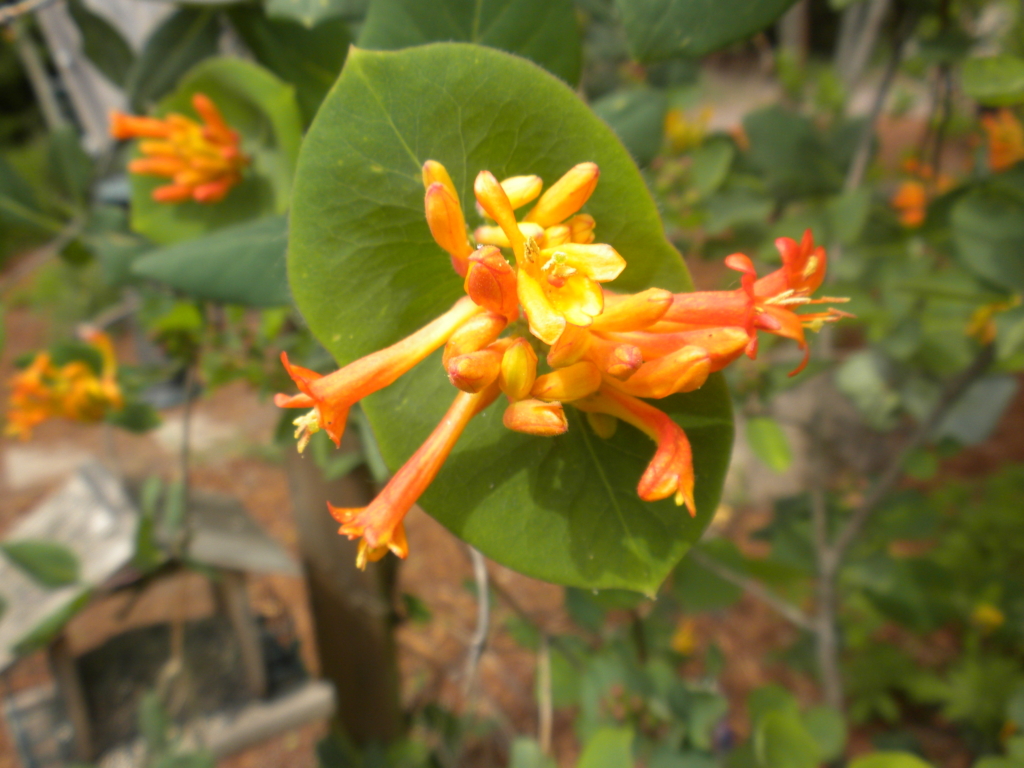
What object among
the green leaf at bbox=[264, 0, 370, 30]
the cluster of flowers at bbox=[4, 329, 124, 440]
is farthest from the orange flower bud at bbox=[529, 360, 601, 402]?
→ the cluster of flowers at bbox=[4, 329, 124, 440]

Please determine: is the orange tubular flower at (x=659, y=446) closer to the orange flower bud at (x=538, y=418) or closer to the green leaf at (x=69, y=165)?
the orange flower bud at (x=538, y=418)

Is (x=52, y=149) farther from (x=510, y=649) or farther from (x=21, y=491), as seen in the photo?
(x=21, y=491)

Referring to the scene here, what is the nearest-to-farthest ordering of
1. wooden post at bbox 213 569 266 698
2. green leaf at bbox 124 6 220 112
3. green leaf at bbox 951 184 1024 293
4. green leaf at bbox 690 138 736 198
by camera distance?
green leaf at bbox 951 184 1024 293, green leaf at bbox 124 6 220 112, green leaf at bbox 690 138 736 198, wooden post at bbox 213 569 266 698

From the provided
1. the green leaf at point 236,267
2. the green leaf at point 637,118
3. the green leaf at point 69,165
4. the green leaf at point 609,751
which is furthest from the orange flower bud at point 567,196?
the green leaf at point 69,165

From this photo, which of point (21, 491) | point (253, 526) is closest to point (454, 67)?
point (253, 526)

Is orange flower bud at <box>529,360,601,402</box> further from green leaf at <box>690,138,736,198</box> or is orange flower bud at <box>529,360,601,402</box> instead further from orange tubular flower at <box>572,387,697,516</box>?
green leaf at <box>690,138,736,198</box>

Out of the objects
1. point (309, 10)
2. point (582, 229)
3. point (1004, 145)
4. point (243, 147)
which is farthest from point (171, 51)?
point (1004, 145)
